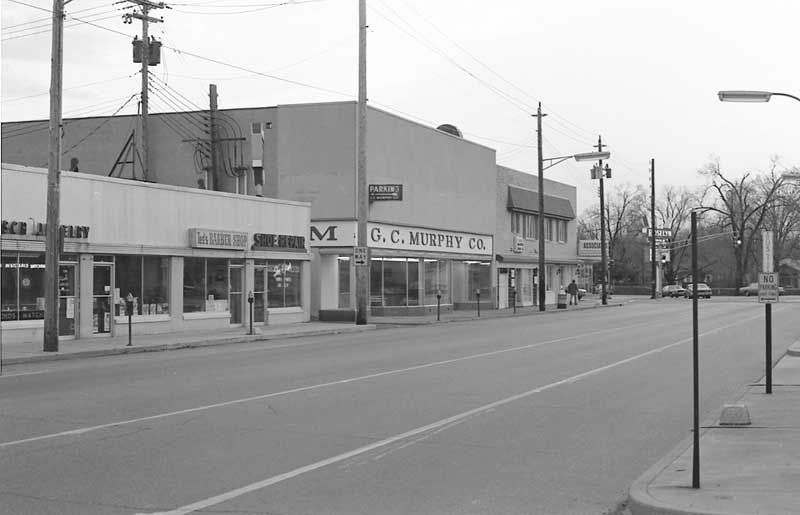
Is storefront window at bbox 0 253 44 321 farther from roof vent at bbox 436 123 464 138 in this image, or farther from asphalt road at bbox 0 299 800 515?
roof vent at bbox 436 123 464 138

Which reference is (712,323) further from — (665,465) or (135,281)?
(665,465)

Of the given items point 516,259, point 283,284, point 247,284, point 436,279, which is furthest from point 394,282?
point 516,259

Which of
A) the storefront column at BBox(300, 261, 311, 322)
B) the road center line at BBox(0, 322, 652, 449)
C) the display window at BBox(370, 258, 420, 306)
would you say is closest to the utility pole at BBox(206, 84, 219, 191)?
the storefront column at BBox(300, 261, 311, 322)

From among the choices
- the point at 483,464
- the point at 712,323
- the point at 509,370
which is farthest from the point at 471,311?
the point at 483,464

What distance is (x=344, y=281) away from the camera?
4022 cm

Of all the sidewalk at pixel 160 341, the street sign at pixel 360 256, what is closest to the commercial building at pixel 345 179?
the street sign at pixel 360 256

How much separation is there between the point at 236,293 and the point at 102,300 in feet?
21.9

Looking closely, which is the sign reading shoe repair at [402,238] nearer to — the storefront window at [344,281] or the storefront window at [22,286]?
the storefront window at [344,281]

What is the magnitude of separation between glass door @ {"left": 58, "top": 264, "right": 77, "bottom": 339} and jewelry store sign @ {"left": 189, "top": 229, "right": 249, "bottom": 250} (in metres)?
4.97

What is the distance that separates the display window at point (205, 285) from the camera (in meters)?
29.5

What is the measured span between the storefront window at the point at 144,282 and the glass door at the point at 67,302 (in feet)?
5.51

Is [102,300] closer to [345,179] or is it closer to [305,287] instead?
[305,287]

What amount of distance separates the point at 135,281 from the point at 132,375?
11.4 metres

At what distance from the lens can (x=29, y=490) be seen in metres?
7.40
